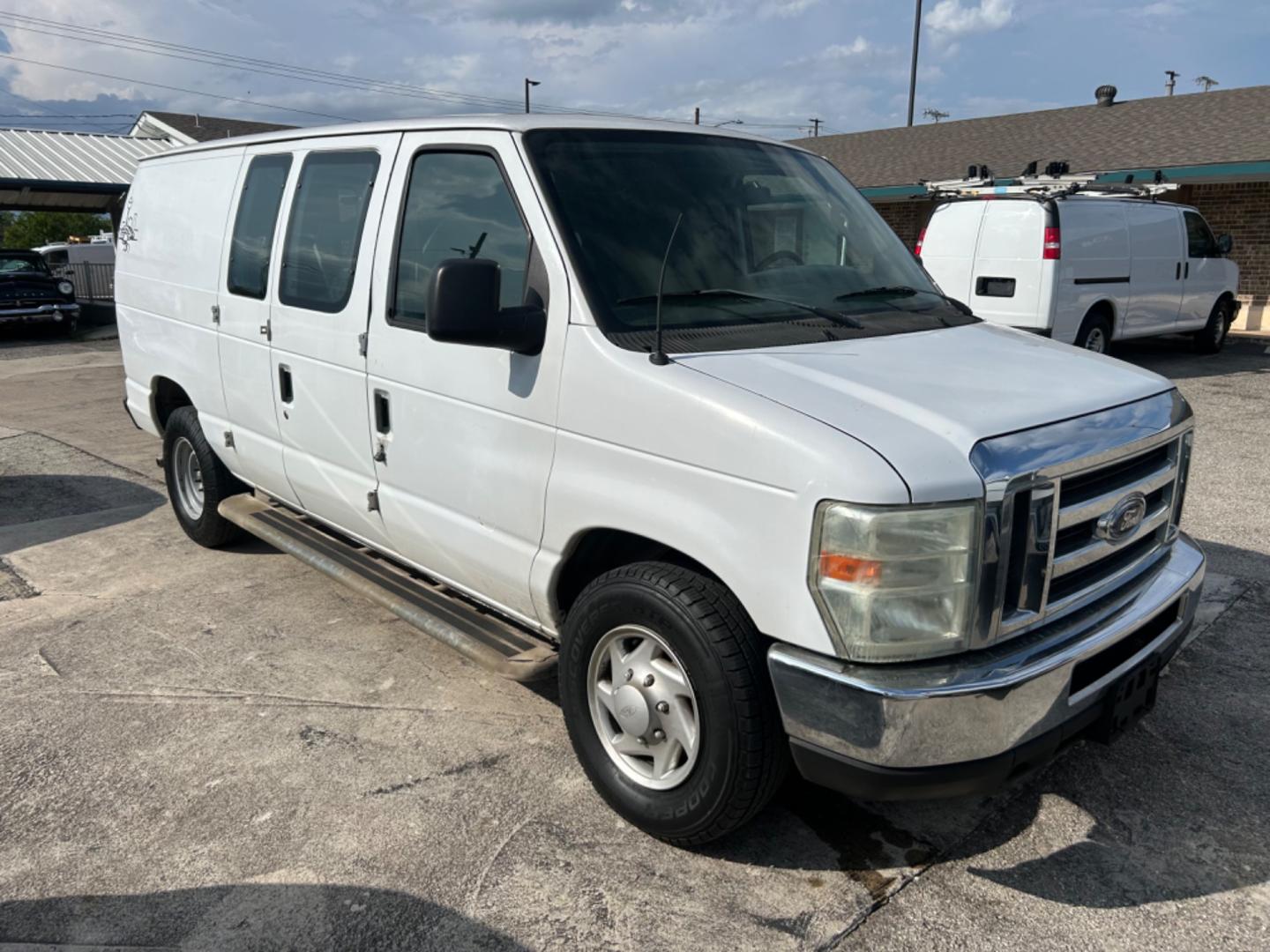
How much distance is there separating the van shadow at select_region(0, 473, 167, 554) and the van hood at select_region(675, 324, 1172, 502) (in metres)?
5.26

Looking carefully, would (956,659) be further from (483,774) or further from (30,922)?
(30,922)

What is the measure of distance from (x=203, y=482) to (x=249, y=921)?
3388mm

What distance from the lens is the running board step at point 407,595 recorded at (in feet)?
11.5

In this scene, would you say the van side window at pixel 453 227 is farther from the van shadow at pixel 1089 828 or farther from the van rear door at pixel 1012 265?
the van rear door at pixel 1012 265

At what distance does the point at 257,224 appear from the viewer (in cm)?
485

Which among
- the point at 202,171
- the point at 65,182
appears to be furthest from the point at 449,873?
the point at 65,182

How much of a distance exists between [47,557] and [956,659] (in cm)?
543

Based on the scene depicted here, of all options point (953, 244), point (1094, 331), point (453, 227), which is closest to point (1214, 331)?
point (1094, 331)

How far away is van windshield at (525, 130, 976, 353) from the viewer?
128 inches

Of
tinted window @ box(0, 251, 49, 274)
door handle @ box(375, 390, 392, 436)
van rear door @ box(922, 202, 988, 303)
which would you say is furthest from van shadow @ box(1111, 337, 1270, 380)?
tinted window @ box(0, 251, 49, 274)

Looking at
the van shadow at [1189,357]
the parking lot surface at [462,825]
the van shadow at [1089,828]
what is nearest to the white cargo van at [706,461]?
the parking lot surface at [462,825]

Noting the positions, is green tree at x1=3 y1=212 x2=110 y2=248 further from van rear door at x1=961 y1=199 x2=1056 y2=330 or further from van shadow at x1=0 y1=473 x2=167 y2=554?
van rear door at x1=961 y1=199 x2=1056 y2=330

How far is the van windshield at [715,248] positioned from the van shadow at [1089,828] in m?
1.53

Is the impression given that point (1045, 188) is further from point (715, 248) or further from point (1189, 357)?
point (715, 248)
